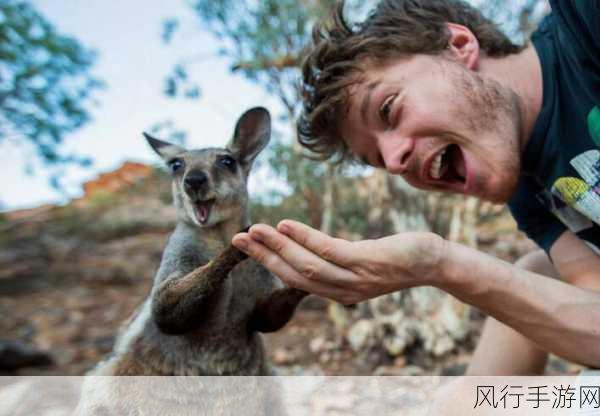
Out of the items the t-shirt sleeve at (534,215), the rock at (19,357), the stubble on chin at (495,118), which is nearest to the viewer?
the stubble on chin at (495,118)

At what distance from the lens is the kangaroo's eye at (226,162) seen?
1.76 meters

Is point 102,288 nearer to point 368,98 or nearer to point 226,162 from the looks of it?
point 226,162

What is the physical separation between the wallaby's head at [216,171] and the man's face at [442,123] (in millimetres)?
472

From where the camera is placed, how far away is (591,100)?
175 centimetres

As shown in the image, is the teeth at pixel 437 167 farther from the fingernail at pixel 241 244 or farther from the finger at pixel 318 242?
the fingernail at pixel 241 244

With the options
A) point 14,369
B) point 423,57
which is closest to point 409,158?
point 423,57

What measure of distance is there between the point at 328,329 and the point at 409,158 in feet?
9.83

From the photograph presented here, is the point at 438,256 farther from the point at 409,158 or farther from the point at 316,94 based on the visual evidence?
the point at 316,94

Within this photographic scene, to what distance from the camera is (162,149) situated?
185 cm

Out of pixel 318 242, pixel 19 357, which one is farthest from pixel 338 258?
pixel 19 357

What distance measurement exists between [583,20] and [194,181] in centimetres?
127

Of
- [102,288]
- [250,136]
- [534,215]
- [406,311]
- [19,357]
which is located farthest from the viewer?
[102,288]

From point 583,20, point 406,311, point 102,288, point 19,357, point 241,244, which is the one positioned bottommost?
point 102,288

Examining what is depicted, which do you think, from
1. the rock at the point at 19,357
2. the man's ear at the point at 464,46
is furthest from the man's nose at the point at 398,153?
the rock at the point at 19,357
